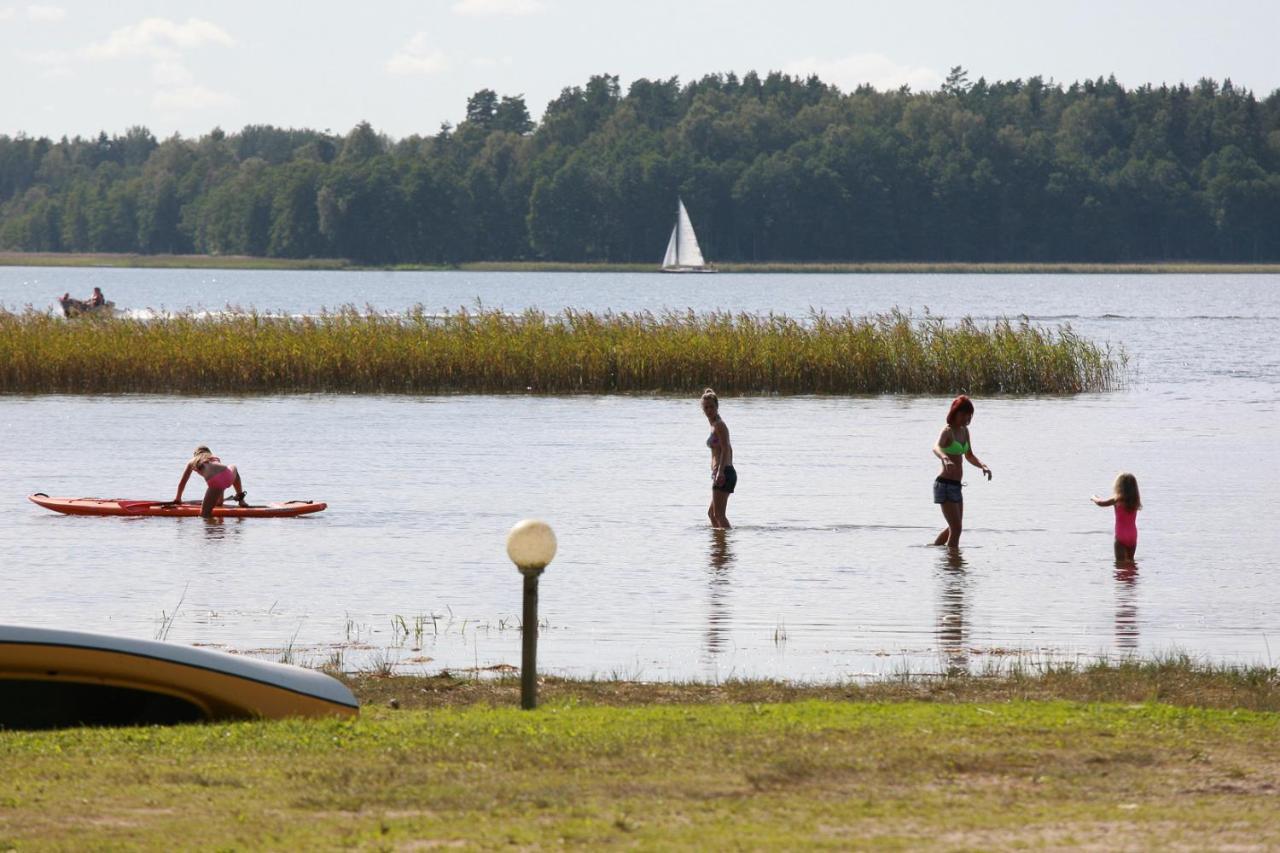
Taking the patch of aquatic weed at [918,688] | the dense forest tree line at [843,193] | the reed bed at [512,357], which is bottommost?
the patch of aquatic weed at [918,688]

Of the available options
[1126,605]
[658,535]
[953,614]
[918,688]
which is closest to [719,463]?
[658,535]

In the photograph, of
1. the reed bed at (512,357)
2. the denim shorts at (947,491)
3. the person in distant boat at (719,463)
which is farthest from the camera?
the reed bed at (512,357)

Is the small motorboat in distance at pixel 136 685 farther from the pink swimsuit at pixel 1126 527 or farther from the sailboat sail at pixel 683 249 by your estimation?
the sailboat sail at pixel 683 249

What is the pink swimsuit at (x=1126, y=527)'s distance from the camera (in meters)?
18.5

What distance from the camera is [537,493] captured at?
84.9 feet

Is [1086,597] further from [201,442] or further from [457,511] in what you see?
[201,442]

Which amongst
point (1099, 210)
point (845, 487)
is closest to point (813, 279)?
point (1099, 210)

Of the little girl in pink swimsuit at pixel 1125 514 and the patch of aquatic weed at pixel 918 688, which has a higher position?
the little girl in pink swimsuit at pixel 1125 514

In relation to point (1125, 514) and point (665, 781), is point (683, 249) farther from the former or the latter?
point (665, 781)

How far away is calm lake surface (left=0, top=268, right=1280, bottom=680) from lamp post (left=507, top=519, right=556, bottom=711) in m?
2.51

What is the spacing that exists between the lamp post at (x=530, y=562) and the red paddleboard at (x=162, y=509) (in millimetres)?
13205

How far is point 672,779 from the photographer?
778 centimetres

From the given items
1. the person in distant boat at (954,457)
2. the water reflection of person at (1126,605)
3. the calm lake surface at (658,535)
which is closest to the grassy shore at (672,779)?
the calm lake surface at (658,535)

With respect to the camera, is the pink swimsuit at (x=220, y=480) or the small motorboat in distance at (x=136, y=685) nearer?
the small motorboat in distance at (x=136, y=685)
